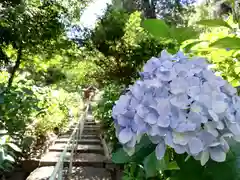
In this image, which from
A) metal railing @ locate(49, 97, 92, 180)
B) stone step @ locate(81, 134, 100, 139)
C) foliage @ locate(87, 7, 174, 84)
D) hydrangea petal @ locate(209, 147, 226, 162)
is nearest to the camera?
hydrangea petal @ locate(209, 147, 226, 162)

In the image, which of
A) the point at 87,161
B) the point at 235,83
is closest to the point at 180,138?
the point at 235,83

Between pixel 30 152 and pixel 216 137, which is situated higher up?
pixel 30 152

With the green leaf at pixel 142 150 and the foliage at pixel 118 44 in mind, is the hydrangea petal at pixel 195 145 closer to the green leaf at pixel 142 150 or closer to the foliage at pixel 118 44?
the green leaf at pixel 142 150

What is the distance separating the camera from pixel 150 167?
0.58m

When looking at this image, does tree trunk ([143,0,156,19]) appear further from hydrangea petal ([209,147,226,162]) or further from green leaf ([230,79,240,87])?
hydrangea petal ([209,147,226,162])

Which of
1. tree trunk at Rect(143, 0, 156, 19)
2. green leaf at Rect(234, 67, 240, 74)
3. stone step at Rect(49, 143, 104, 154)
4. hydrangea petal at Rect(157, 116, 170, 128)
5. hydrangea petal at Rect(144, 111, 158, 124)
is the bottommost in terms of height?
hydrangea petal at Rect(157, 116, 170, 128)

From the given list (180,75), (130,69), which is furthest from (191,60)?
(130,69)

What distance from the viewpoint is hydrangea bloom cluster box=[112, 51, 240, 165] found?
559 mm

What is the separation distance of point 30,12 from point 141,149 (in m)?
5.12

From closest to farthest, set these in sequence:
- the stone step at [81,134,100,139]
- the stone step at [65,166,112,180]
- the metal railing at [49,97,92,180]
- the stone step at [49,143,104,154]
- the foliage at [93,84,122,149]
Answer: the metal railing at [49,97,92,180] → the stone step at [65,166,112,180] → the foliage at [93,84,122,149] → the stone step at [49,143,104,154] → the stone step at [81,134,100,139]

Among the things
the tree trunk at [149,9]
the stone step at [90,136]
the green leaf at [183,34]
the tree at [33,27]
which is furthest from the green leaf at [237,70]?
the tree trunk at [149,9]

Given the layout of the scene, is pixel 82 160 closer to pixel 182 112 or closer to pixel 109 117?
pixel 109 117

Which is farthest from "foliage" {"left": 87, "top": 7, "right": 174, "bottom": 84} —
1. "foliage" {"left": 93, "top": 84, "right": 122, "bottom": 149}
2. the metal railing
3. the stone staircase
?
the metal railing

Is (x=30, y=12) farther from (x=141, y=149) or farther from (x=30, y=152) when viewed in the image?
(x=141, y=149)
